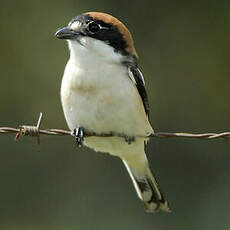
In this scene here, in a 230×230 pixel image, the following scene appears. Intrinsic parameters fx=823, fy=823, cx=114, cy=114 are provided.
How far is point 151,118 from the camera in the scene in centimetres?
995

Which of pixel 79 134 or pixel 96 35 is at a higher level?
pixel 96 35

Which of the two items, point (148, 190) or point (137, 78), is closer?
point (137, 78)

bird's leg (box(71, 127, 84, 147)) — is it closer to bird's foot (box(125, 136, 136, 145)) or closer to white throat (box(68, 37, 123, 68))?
bird's foot (box(125, 136, 136, 145))

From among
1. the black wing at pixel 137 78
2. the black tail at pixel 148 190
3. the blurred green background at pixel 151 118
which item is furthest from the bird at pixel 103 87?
the blurred green background at pixel 151 118

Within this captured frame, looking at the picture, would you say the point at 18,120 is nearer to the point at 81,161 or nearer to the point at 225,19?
the point at 81,161

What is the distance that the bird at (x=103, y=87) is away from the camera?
18.4ft

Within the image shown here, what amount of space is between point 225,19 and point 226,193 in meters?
2.38

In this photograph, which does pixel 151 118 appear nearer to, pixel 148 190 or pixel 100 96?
pixel 148 190

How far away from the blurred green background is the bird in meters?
3.26

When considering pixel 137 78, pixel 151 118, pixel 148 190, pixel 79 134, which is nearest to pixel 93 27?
pixel 137 78

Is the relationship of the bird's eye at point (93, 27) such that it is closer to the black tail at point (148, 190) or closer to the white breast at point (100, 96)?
the white breast at point (100, 96)

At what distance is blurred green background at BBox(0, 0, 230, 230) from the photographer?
918 cm

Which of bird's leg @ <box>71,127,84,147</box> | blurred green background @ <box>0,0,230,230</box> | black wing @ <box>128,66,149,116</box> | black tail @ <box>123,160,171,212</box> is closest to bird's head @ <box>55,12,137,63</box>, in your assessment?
black wing @ <box>128,66,149,116</box>

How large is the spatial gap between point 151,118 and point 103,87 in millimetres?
4381
